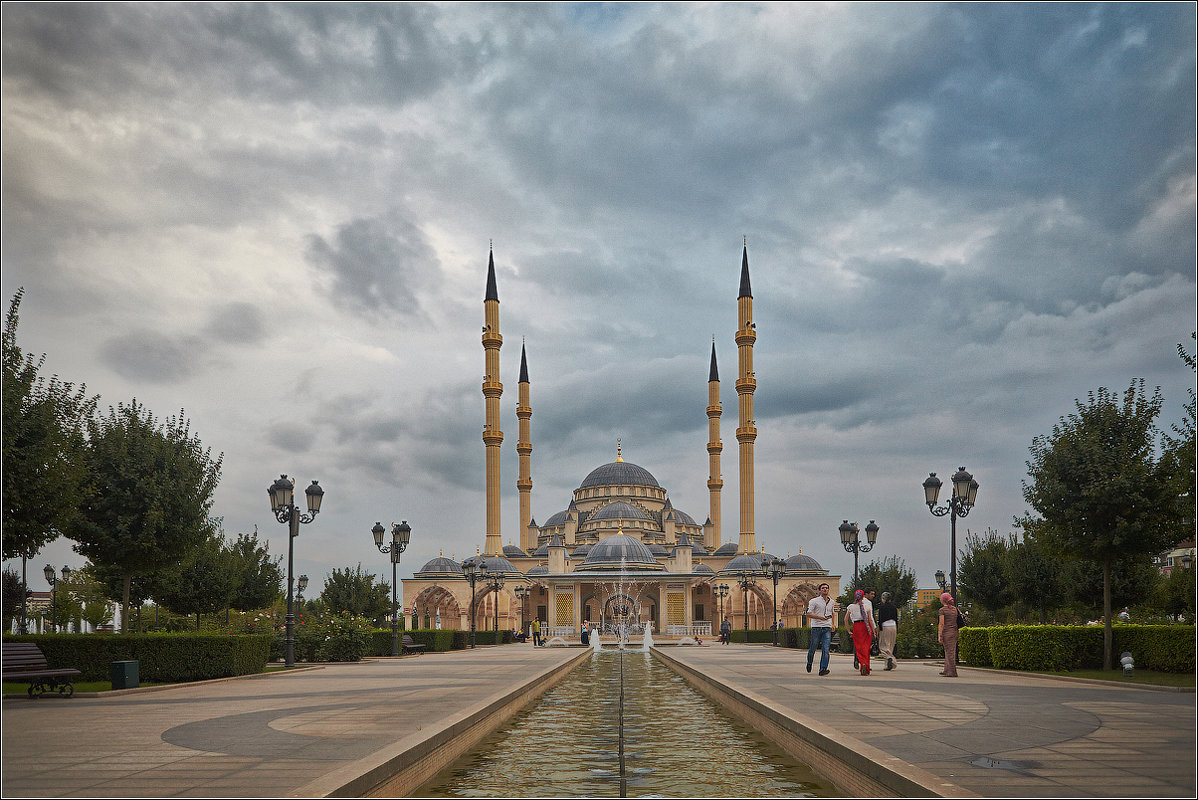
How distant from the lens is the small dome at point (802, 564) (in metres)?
73.6

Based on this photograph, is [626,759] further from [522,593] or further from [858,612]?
[522,593]

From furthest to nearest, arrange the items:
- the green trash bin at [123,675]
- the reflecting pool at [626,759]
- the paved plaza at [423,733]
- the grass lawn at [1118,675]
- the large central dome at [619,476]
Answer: the large central dome at [619,476]
the green trash bin at [123,675]
the grass lawn at [1118,675]
the reflecting pool at [626,759]
the paved plaza at [423,733]

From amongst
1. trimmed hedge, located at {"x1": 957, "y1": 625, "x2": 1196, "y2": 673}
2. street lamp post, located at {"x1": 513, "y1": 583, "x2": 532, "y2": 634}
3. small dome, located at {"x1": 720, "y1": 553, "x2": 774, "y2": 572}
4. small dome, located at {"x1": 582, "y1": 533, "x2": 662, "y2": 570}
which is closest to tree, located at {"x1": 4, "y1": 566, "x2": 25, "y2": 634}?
street lamp post, located at {"x1": 513, "y1": 583, "x2": 532, "y2": 634}

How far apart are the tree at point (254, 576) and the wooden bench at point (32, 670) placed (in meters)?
17.8

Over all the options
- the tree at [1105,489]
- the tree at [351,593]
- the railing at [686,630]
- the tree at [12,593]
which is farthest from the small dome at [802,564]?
the tree at [1105,489]

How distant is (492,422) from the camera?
72.6m

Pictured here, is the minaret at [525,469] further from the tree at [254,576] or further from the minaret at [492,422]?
the tree at [254,576]

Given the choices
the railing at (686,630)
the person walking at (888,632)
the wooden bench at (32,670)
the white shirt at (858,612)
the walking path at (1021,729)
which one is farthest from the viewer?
the railing at (686,630)

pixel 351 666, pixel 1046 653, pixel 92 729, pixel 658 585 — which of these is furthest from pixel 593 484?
pixel 92 729

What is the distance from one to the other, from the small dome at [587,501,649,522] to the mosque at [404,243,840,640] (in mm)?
133

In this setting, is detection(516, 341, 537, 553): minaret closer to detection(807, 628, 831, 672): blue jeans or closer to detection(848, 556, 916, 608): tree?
detection(848, 556, 916, 608): tree

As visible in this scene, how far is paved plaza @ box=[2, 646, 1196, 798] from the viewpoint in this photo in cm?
568

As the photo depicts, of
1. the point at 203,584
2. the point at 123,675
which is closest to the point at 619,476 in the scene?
the point at 203,584

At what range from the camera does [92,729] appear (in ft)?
28.1
